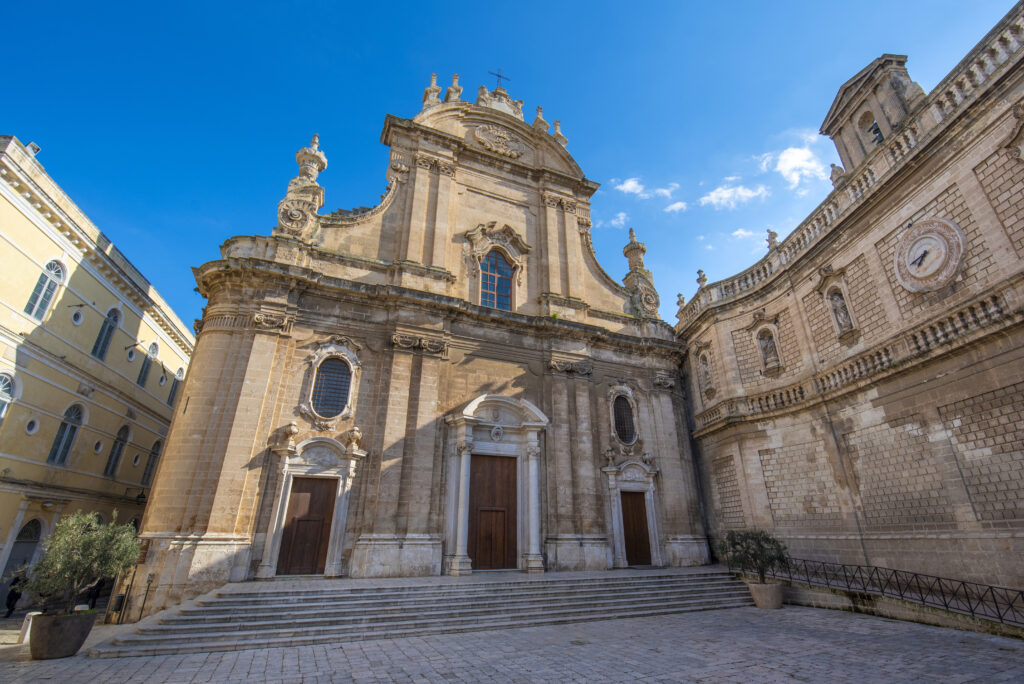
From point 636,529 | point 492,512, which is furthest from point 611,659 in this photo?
point 636,529

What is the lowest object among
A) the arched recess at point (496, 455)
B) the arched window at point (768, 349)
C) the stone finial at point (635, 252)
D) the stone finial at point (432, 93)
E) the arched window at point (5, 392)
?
the arched recess at point (496, 455)

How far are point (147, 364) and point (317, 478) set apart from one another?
14212mm

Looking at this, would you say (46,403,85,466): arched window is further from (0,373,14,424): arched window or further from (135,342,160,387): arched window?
(135,342,160,387): arched window

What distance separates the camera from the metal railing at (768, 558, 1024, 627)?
8508 mm

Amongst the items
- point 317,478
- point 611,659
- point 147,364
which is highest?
point 147,364

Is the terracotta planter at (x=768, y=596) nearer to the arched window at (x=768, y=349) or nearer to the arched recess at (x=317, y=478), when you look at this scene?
the arched window at (x=768, y=349)

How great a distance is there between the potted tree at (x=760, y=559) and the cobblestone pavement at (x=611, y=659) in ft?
7.98

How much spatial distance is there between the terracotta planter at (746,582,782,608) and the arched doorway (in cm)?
2079

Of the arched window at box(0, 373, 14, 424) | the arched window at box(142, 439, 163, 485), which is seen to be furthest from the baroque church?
the arched window at box(142, 439, 163, 485)

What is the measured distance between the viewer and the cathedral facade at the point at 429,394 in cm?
1203

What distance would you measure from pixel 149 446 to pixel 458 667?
22.0 m

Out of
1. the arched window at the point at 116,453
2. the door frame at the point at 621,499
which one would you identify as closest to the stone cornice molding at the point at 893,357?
the door frame at the point at 621,499

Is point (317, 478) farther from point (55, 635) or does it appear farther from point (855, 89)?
point (855, 89)

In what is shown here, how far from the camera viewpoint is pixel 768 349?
15.4 m
